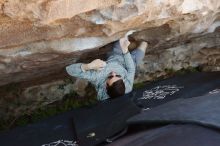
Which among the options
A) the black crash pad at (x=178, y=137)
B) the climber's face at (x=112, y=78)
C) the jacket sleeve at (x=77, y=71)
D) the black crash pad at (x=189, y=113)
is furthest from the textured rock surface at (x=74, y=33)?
the black crash pad at (x=178, y=137)

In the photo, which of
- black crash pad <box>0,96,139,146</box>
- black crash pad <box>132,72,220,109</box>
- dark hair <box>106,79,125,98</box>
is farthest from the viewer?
black crash pad <box>132,72,220,109</box>

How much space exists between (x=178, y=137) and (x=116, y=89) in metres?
1.27

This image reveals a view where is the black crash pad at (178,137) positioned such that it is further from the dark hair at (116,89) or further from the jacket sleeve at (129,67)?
the jacket sleeve at (129,67)

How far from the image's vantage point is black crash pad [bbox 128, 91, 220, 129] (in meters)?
2.04

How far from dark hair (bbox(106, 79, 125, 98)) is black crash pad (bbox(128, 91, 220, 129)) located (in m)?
0.81

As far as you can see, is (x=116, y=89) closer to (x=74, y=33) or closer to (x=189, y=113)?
(x=74, y=33)

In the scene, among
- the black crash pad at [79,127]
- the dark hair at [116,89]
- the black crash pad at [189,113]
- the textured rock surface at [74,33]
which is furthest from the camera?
the dark hair at [116,89]

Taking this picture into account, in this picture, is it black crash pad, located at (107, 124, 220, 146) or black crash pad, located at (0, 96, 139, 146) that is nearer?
black crash pad, located at (107, 124, 220, 146)

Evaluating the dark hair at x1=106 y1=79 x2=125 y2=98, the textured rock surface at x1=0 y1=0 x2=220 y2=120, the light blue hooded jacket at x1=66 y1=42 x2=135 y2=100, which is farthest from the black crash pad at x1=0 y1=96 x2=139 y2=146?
the textured rock surface at x1=0 y1=0 x2=220 y2=120

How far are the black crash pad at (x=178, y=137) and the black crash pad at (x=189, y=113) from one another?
1.5 inches

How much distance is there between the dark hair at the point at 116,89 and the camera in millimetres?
3203

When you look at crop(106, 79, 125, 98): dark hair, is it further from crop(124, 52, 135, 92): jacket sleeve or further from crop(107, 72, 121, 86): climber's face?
crop(124, 52, 135, 92): jacket sleeve

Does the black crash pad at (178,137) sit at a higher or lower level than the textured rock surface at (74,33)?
lower

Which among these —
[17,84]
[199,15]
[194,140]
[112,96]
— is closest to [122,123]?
[112,96]
